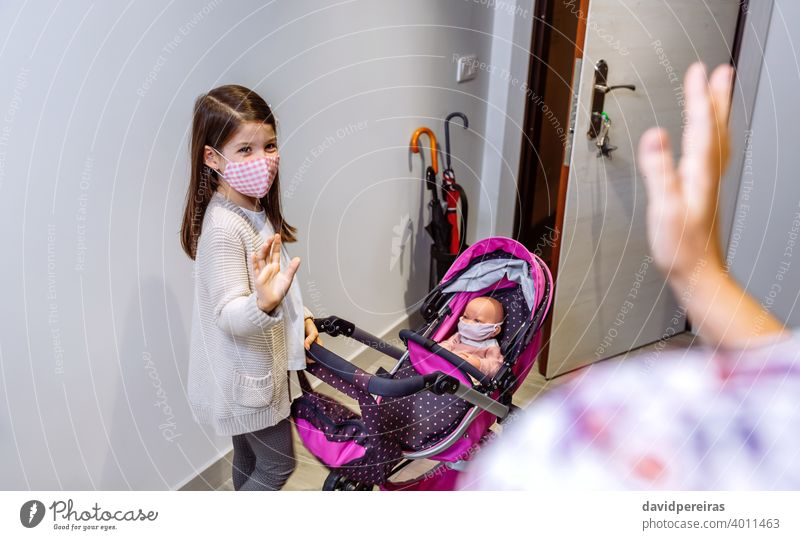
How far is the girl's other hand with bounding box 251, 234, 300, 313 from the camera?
1024 millimetres

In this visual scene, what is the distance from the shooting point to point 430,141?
210cm

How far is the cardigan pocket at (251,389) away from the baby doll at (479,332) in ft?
1.38

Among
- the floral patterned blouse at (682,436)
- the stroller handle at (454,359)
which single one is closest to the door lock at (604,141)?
the floral patterned blouse at (682,436)

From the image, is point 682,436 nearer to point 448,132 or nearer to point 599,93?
point 599,93

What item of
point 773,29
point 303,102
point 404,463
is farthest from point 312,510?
point 773,29

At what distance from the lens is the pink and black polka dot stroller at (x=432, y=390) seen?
1204 mm

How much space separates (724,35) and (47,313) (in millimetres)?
1870

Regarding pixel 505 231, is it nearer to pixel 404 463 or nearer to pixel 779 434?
pixel 404 463

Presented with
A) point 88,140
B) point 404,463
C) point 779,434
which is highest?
point 88,140

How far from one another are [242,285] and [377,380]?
0.25 meters

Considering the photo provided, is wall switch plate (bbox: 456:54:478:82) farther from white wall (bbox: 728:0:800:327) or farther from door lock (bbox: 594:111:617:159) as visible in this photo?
white wall (bbox: 728:0:800:327)

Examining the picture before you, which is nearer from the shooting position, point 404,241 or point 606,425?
point 606,425

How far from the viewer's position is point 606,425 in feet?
3.51

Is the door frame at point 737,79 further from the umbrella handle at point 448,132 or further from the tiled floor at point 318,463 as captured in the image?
the umbrella handle at point 448,132
